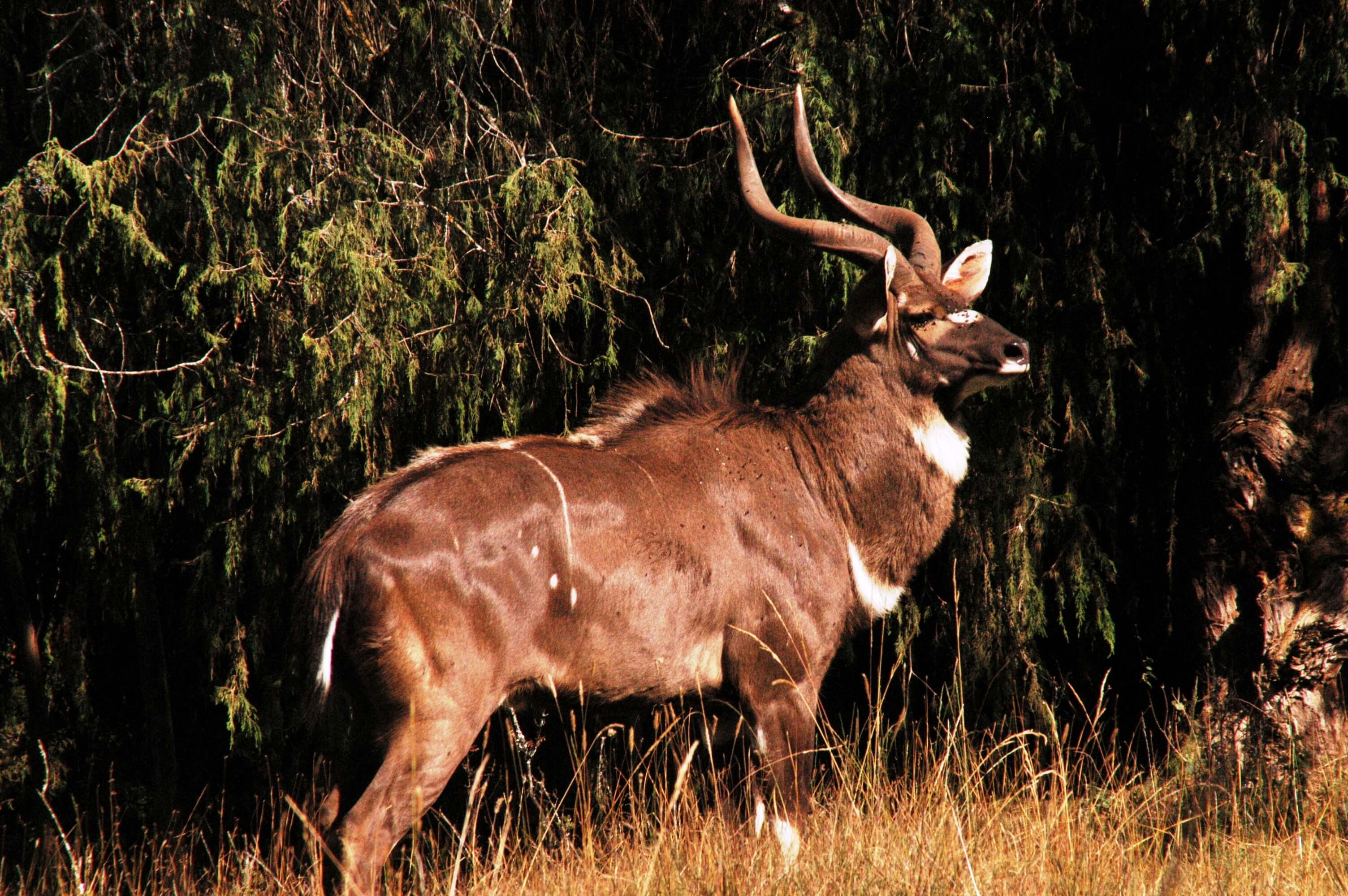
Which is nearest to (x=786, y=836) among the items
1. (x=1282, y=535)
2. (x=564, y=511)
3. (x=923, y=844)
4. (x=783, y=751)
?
(x=783, y=751)

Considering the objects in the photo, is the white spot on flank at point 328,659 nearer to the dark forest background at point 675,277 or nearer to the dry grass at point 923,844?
the dry grass at point 923,844

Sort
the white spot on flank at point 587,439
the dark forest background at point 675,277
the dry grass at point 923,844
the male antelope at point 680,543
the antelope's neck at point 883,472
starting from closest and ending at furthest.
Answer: the dry grass at point 923,844 < the male antelope at point 680,543 < the white spot on flank at point 587,439 < the antelope's neck at point 883,472 < the dark forest background at point 675,277

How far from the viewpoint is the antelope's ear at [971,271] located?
14.1 ft

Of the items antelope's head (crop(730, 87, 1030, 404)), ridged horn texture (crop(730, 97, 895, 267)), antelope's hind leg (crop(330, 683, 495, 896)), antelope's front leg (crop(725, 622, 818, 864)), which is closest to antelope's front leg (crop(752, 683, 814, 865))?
antelope's front leg (crop(725, 622, 818, 864))

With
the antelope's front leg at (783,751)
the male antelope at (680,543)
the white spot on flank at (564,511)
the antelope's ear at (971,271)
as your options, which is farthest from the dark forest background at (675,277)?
the antelope's front leg at (783,751)

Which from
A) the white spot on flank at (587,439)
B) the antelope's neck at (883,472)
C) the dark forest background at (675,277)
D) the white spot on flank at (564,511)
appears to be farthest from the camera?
the dark forest background at (675,277)

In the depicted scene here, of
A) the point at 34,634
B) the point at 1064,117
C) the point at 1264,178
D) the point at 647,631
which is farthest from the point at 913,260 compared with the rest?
the point at 34,634

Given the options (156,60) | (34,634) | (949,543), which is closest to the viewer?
(156,60)

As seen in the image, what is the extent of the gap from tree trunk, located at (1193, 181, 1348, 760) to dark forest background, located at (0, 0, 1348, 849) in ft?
0.05

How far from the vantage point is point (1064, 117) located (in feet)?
15.3

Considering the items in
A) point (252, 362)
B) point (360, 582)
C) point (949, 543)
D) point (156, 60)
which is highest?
point (156, 60)

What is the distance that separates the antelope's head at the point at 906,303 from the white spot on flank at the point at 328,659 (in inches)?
78.2

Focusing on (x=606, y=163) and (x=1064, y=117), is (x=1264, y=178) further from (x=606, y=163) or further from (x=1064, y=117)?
(x=606, y=163)

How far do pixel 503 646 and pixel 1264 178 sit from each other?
3121mm
